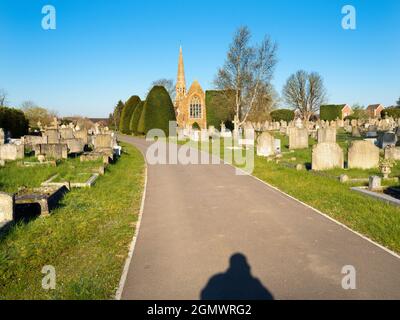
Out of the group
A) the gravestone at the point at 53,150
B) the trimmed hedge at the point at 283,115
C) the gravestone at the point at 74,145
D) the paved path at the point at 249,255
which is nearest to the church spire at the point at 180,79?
the trimmed hedge at the point at 283,115

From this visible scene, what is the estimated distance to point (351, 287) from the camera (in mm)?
5402

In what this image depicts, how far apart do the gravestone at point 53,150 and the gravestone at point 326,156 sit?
1438cm

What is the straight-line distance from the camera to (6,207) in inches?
329

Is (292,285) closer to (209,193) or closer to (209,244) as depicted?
(209,244)

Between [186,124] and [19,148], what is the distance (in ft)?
158

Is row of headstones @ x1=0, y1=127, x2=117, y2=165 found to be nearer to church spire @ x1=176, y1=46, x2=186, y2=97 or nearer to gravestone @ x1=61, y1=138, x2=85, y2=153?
gravestone @ x1=61, y1=138, x2=85, y2=153

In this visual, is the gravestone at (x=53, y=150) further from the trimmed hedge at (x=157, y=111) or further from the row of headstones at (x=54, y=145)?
the trimmed hedge at (x=157, y=111)

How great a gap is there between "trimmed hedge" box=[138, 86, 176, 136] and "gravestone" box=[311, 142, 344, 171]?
134 ft

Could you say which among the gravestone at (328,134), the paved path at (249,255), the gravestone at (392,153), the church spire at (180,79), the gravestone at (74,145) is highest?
the church spire at (180,79)

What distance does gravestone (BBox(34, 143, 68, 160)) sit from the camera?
20953 mm

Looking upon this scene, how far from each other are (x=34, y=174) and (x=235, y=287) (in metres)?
12.4

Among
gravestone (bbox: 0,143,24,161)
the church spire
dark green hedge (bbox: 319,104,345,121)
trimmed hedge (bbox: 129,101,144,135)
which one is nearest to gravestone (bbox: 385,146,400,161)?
gravestone (bbox: 0,143,24,161)

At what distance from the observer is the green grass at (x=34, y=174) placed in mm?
12953
